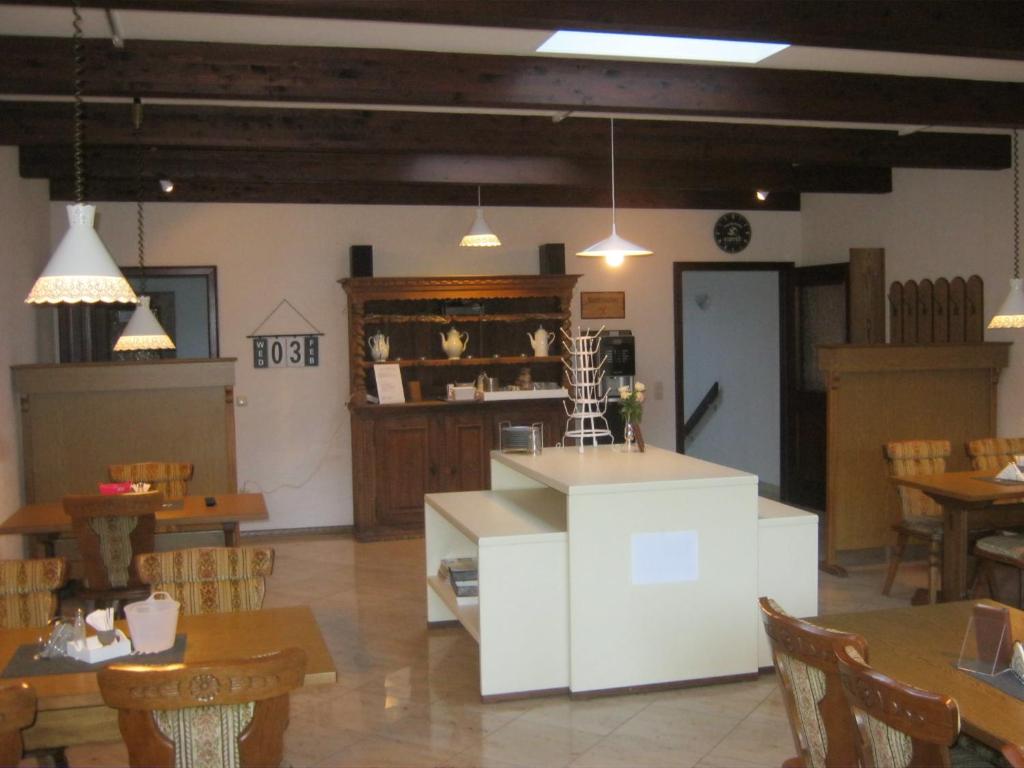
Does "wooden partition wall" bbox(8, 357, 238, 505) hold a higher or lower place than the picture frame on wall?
lower

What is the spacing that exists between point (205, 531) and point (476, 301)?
3619 millimetres

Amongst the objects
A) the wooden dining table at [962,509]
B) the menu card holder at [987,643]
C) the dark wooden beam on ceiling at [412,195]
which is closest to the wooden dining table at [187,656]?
the menu card holder at [987,643]

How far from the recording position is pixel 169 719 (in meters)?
2.37

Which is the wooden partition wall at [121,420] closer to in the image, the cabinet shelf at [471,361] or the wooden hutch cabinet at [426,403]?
the wooden hutch cabinet at [426,403]

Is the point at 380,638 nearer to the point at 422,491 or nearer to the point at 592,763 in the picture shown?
the point at 592,763

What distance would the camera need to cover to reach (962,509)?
18.1ft

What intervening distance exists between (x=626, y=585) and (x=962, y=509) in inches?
83.7

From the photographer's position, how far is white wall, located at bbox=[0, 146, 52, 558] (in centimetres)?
643

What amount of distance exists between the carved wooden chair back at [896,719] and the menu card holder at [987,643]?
0.63m

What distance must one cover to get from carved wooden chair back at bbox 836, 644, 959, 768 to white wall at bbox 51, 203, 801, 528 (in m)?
6.77

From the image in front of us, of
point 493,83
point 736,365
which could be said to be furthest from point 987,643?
point 736,365

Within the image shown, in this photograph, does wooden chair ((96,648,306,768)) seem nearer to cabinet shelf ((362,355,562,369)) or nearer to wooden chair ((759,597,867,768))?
wooden chair ((759,597,867,768))

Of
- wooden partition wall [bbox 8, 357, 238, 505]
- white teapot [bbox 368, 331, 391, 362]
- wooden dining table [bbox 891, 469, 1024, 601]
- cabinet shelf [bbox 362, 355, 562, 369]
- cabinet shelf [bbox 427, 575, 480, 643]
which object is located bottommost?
cabinet shelf [bbox 427, 575, 480, 643]

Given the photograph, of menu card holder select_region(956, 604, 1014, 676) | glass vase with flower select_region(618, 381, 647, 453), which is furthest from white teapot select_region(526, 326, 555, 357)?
menu card holder select_region(956, 604, 1014, 676)
